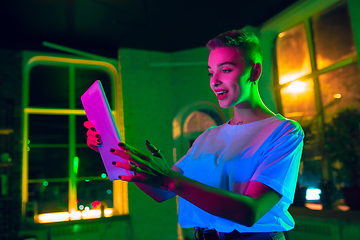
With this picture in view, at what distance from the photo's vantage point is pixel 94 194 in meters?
5.45

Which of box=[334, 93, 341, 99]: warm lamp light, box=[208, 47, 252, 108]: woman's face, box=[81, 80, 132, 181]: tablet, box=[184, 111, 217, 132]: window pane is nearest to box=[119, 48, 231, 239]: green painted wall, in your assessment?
box=[184, 111, 217, 132]: window pane

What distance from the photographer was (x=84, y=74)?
598cm

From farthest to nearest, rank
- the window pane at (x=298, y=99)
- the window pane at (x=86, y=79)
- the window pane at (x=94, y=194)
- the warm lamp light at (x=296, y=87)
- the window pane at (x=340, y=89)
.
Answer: the window pane at (x=86, y=79) → the window pane at (x=94, y=194) → the warm lamp light at (x=296, y=87) → the window pane at (x=298, y=99) → the window pane at (x=340, y=89)

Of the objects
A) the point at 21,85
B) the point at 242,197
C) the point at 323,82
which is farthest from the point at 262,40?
the point at 242,197

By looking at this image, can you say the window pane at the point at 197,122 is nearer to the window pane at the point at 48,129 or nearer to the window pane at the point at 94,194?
the window pane at the point at 94,194

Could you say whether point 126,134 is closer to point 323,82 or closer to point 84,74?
point 84,74

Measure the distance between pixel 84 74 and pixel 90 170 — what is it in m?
2.05

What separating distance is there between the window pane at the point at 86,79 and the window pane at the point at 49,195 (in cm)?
164

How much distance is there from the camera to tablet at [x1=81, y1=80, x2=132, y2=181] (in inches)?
32.8

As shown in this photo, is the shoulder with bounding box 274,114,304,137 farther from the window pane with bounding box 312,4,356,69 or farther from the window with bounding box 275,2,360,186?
the window pane with bounding box 312,4,356,69

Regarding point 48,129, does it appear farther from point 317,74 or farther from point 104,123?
point 104,123

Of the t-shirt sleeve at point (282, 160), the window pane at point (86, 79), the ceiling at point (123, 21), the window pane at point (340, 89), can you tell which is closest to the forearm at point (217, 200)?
the t-shirt sleeve at point (282, 160)

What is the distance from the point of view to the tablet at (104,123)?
83 cm

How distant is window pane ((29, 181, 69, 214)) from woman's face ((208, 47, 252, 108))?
5.15m
